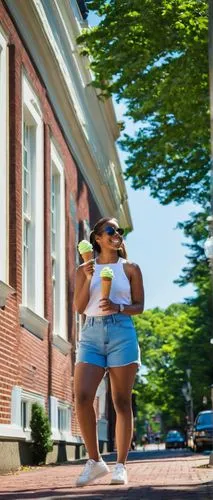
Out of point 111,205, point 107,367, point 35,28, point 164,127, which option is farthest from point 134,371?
point 111,205

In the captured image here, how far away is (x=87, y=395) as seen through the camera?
23.1ft

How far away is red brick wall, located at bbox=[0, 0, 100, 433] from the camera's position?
14148mm

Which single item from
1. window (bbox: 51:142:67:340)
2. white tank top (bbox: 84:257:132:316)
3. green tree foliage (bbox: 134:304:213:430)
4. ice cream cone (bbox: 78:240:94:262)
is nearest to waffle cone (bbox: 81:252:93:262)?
ice cream cone (bbox: 78:240:94:262)

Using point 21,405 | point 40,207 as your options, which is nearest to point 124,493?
point 21,405

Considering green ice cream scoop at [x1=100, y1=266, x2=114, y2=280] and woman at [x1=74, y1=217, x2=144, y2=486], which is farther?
woman at [x1=74, y1=217, x2=144, y2=486]

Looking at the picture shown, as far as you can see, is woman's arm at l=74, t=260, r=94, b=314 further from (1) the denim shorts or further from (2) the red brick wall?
(2) the red brick wall

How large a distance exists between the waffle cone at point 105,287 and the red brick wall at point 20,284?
660 centimetres

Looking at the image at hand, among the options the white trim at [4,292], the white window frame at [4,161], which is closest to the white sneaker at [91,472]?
the white trim at [4,292]

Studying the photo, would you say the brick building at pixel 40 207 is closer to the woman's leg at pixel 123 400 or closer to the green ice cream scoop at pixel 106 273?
the woman's leg at pixel 123 400

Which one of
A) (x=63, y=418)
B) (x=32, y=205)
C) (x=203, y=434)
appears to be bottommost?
(x=63, y=418)

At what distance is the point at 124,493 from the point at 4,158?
338 inches

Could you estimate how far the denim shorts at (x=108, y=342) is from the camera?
23.1 feet

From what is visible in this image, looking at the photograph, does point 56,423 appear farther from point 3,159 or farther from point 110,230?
point 110,230

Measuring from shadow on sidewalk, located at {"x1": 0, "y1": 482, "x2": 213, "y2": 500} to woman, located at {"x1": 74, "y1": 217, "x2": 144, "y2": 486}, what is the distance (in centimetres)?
29
